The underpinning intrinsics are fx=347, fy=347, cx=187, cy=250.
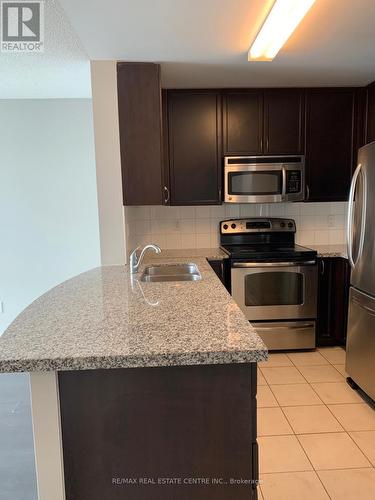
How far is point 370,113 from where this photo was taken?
2.99 metres

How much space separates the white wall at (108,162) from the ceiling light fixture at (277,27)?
0.95m

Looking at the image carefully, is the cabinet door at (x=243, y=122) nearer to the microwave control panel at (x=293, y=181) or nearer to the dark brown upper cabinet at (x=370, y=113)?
the microwave control panel at (x=293, y=181)

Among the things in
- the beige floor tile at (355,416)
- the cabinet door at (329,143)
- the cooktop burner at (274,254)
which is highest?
the cabinet door at (329,143)

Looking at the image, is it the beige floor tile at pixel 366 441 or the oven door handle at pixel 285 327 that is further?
the oven door handle at pixel 285 327

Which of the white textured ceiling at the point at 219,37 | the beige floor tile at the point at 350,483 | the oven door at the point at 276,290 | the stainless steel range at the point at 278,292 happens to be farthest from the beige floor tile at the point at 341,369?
the white textured ceiling at the point at 219,37

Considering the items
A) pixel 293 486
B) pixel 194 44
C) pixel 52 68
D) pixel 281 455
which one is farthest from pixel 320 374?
pixel 52 68

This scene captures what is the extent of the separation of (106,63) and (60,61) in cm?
33

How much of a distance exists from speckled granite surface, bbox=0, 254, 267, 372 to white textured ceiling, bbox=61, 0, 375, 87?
1.39 m

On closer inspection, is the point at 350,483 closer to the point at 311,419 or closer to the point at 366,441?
the point at 366,441

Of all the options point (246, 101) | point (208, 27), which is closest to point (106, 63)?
point (208, 27)

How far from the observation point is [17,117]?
10.6 feet

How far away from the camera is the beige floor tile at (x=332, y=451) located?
1762mm

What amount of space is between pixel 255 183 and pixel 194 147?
2.04ft

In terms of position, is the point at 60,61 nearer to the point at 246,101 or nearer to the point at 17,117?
the point at 17,117
